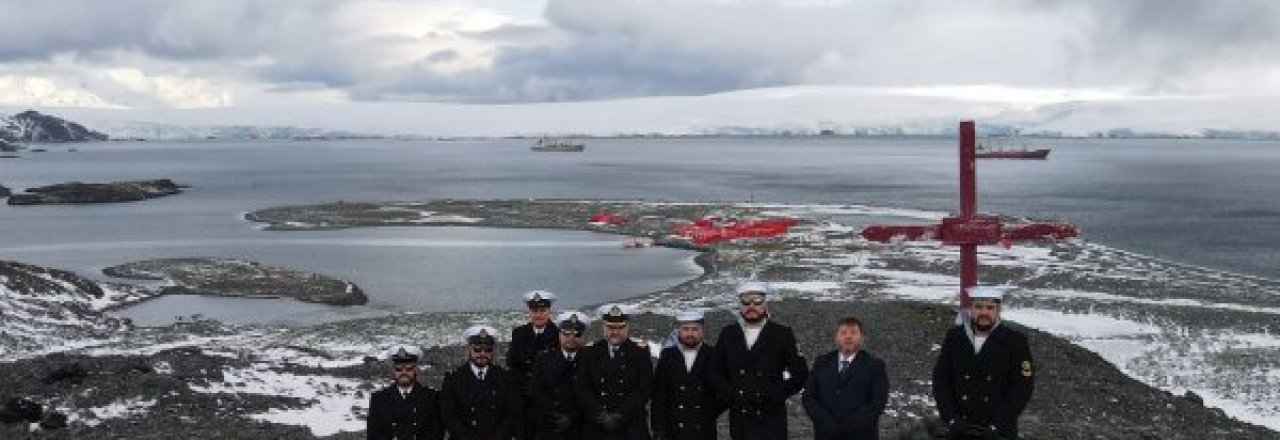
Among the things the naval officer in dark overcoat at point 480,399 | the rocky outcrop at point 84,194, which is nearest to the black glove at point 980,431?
the naval officer in dark overcoat at point 480,399

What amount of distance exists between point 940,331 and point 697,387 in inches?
820

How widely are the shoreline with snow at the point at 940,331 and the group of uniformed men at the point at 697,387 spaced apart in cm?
419

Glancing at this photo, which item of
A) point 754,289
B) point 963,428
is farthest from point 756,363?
point 963,428

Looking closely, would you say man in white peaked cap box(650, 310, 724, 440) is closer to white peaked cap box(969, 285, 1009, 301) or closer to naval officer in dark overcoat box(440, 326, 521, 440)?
naval officer in dark overcoat box(440, 326, 521, 440)

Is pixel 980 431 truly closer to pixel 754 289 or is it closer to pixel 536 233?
pixel 754 289

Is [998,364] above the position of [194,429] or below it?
above

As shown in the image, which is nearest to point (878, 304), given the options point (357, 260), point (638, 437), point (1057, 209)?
point (638, 437)

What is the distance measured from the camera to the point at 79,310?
41.0m

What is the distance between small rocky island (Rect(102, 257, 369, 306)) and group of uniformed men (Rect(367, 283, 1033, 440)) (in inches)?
1343

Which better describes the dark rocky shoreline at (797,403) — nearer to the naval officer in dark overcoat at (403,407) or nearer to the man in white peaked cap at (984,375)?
the man in white peaked cap at (984,375)

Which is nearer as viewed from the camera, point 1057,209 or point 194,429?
point 194,429

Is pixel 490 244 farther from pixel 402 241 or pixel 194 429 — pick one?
pixel 194 429

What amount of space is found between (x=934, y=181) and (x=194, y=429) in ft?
462

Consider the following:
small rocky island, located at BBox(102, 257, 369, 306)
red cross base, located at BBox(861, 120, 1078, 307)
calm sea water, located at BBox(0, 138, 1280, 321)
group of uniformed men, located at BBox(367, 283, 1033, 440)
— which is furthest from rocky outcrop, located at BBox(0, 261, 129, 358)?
red cross base, located at BBox(861, 120, 1078, 307)
